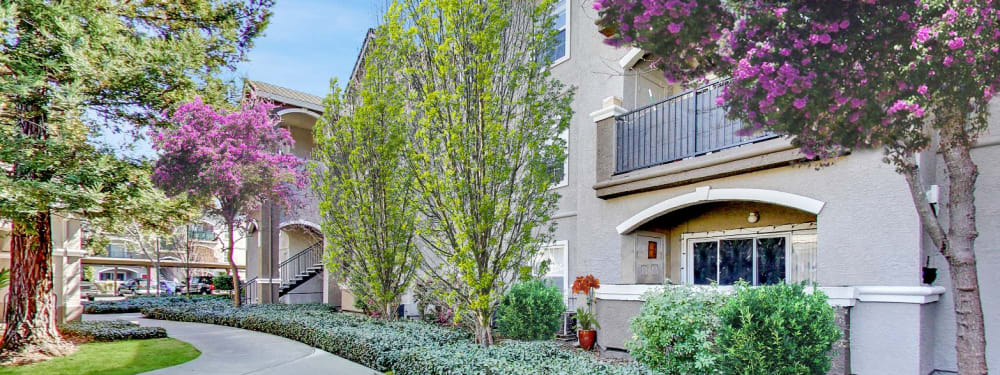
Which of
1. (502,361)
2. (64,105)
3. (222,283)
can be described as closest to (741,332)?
(502,361)

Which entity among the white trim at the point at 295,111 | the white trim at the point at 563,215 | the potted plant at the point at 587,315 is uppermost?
the white trim at the point at 295,111

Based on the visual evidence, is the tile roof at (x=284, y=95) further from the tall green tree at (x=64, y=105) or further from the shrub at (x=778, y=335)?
the shrub at (x=778, y=335)

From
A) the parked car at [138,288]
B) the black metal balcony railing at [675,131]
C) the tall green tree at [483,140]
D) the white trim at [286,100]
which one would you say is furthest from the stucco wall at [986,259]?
the parked car at [138,288]

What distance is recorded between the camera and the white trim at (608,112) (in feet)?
33.2

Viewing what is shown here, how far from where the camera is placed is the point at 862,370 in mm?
6457

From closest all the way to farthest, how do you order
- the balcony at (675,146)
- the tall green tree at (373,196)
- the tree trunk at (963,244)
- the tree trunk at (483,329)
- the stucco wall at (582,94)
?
the tree trunk at (963,244) → the balcony at (675,146) → the tree trunk at (483,329) → the stucco wall at (582,94) → the tall green tree at (373,196)

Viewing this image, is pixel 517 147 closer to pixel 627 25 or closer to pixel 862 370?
pixel 627 25

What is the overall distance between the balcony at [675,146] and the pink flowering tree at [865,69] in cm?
287

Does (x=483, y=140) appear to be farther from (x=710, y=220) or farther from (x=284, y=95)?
(x=284, y=95)

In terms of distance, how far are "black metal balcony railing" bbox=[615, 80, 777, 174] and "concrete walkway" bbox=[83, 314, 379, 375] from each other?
5682 mm

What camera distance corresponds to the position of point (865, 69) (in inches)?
161

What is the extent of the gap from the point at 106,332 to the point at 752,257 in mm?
12881

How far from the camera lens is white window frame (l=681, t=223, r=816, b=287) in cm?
896

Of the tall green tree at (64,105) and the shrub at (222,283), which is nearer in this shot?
the tall green tree at (64,105)
